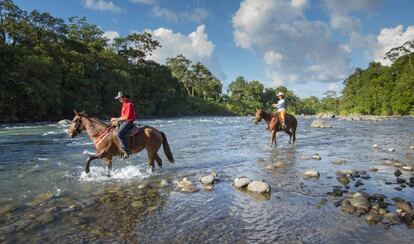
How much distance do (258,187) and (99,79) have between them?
6179 centimetres

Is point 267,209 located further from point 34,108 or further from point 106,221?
point 34,108

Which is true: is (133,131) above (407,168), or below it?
above

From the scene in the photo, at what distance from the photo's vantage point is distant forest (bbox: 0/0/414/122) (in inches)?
1924

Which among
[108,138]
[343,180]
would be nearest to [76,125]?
[108,138]

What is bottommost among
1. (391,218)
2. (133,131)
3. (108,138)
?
(391,218)

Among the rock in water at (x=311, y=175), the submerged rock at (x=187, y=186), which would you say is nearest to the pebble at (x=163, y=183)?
the submerged rock at (x=187, y=186)

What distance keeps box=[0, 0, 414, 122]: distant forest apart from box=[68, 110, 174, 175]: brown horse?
40603mm

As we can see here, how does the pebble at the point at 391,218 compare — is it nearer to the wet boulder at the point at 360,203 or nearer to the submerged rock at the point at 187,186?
the wet boulder at the point at 360,203

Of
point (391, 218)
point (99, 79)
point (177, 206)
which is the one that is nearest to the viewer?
point (391, 218)

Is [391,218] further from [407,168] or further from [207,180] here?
[407,168]

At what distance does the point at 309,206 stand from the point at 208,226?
8.67 feet

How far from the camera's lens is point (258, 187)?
9117 mm

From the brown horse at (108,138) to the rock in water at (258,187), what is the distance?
170 inches

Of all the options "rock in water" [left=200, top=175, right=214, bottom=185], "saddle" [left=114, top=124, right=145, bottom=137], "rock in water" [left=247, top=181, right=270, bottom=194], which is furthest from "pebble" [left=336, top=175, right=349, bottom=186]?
"saddle" [left=114, top=124, right=145, bottom=137]
